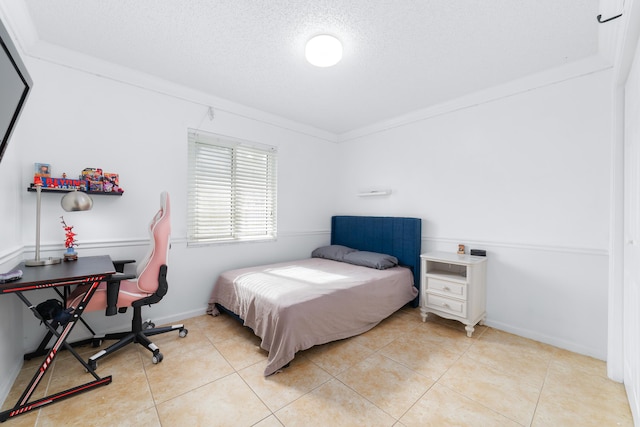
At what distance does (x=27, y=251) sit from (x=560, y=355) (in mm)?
4646

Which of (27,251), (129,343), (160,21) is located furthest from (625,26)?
(27,251)

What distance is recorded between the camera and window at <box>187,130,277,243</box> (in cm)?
314

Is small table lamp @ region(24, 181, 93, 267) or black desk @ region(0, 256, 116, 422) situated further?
small table lamp @ region(24, 181, 93, 267)

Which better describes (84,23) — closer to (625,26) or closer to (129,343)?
(129,343)

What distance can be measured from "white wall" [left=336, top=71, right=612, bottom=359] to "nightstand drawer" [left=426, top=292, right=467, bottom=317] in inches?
19.1

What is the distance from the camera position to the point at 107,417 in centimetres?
159

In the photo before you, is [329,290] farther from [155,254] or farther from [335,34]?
[335,34]

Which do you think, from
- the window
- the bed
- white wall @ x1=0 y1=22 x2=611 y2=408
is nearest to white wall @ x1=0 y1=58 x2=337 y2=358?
white wall @ x1=0 y1=22 x2=611 y2=408

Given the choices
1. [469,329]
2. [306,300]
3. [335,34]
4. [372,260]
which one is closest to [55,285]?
[306,300]

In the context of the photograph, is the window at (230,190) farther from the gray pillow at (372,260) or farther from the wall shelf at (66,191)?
the gray pillow at (372,260)

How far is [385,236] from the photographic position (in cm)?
376

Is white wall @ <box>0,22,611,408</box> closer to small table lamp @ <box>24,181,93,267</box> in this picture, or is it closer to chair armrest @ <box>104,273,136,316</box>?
small table lamp @ <box>24,181,93,267</box>

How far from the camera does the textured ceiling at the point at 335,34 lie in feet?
5.99

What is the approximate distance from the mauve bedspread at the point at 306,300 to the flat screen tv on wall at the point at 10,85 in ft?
6.17
